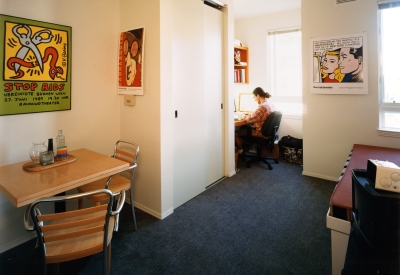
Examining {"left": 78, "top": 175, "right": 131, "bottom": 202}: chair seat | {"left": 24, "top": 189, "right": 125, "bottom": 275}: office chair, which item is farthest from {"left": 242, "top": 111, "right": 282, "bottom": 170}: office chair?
{"left": 24, "top": 189, "right": 125, "bottom": 275}: office chair

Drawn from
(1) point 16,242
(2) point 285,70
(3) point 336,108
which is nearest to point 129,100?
(1) point 16,242

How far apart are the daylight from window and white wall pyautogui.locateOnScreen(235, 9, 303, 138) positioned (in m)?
1.62

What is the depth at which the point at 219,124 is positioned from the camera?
11.7 ft

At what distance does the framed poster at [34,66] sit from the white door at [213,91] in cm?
160

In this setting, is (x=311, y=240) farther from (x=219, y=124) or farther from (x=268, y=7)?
(x=268, y=7)

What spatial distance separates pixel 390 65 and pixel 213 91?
2.15 metres

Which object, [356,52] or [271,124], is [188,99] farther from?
[356,52]

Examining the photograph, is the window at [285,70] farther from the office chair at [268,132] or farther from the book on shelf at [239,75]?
the office chair at [268,132]

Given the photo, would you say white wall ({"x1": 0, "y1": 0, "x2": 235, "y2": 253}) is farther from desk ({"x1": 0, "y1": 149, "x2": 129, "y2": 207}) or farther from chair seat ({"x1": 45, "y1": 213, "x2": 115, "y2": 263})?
chair seat ({"x1": 45, "y1": 213, "x2": 115, "y2": 263})

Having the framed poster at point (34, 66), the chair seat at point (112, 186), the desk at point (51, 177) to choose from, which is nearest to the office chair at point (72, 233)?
the desk at point (51, 177)

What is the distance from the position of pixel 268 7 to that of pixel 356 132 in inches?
103

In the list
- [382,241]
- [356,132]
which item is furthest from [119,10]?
[356,132]

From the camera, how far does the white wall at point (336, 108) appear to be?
3027 mm

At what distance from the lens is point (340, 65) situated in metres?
3.24
